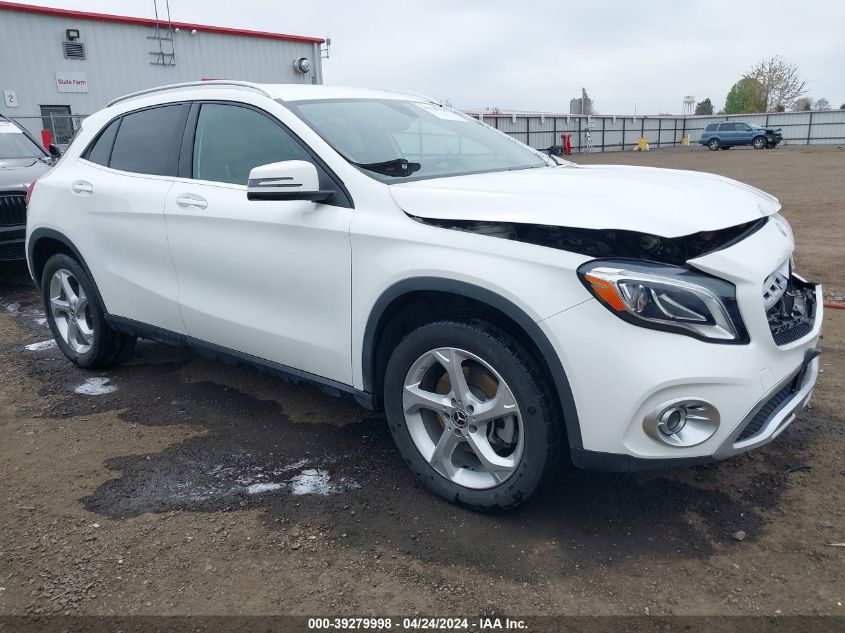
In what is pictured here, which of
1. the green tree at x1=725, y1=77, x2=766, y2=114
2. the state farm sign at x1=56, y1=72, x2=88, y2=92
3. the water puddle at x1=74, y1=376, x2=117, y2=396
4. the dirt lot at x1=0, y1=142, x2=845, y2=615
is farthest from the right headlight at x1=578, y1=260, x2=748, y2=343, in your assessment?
the green tree at x1=725, y1=77, x2=766, y2=114

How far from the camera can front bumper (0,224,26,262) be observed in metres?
7.32

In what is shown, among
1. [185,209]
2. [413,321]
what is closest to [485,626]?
[413,321]

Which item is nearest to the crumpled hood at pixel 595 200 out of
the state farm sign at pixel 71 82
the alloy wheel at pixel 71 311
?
the alloy wheel at pixel 71 311

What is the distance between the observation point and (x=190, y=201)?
3664 mm

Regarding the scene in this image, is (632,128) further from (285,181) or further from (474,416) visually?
(474,416)

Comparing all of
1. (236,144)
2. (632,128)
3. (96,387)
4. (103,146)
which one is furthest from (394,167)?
(632,128)

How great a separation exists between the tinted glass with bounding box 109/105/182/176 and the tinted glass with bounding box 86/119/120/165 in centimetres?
7

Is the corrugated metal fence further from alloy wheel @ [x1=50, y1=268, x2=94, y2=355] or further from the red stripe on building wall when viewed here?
alloy wheel @ [x1=50, y1=268, x2=94, y2=355]

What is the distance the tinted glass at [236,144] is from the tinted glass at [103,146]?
97cm

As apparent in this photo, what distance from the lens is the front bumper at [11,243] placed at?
7.32 meters

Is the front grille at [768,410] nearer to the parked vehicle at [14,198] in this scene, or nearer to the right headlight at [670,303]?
the right headlight at [670,303]

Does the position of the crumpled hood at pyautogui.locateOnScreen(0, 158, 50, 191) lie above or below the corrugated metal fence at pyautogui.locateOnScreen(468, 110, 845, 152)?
below

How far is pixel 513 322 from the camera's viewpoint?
2.64m

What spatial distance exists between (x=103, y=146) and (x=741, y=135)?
41994 millimetres
